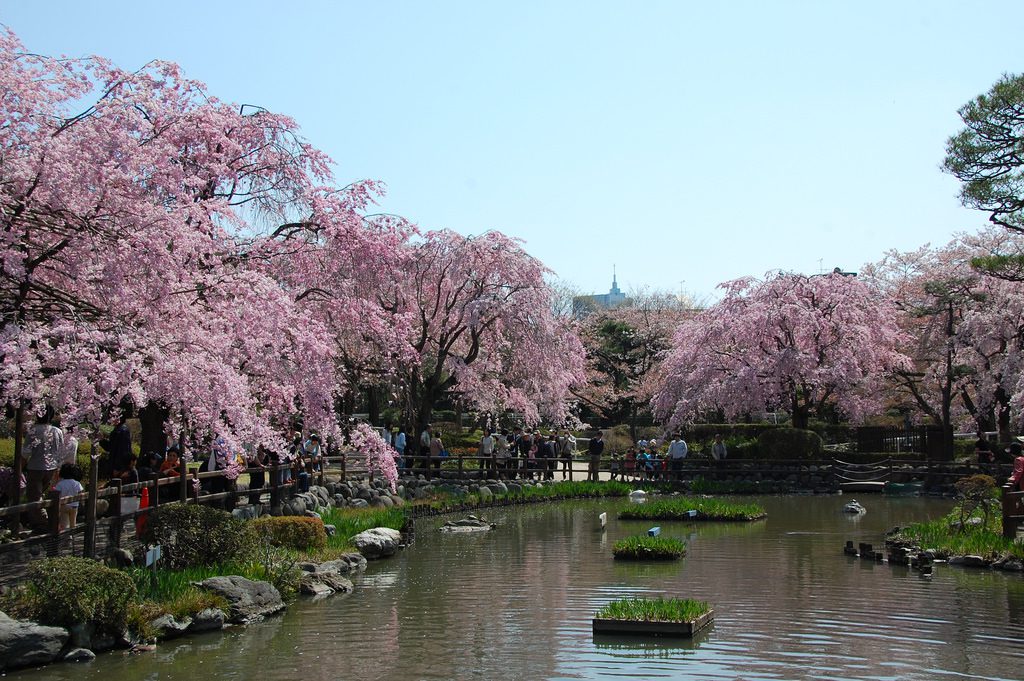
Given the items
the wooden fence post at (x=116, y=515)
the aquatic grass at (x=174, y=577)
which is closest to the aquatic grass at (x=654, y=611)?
the aquatic grass at (x=174, y=577)

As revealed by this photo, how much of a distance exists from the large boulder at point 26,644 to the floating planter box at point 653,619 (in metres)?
5.71

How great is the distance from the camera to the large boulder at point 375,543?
17547mm

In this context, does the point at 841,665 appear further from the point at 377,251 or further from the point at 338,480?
the point at 338,480

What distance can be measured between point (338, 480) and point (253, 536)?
35.1ft

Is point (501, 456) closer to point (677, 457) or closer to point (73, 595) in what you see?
point (677, 457)

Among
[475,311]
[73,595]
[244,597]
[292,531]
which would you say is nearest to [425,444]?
[475,311]

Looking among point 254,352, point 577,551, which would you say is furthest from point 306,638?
point 577,551

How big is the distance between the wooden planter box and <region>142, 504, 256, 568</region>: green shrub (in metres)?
5.37

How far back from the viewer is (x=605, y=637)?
37.0 feet

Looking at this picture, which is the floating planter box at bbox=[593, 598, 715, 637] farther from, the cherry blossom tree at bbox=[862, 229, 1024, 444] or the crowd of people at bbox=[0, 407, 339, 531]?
the cherry blossom tree at bbox=[862, 229, 1024, 444]

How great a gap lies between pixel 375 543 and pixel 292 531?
198 centimetres

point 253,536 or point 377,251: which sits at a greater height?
point 377,251

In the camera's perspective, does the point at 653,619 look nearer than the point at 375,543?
Yes

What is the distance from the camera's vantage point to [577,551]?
1845 cm
